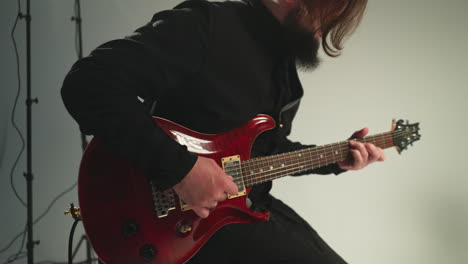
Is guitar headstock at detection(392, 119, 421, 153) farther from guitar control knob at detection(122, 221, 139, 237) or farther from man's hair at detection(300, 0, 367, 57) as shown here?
guitar control knob at detection(122, 221, 139, 237)

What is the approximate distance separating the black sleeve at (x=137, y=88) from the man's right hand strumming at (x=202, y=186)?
0.02m

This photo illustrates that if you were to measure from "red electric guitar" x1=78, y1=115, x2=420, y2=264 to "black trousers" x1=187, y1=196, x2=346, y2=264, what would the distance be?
0.03 meters

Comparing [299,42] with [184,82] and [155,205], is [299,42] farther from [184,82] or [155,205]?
[155,205]

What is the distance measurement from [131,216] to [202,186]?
0.56 ft

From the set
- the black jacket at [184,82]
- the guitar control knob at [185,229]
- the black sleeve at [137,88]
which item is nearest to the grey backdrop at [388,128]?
the black jacket at [184,82]

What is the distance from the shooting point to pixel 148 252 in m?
0.70

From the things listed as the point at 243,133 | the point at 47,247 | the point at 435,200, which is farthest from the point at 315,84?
the point at 47,247

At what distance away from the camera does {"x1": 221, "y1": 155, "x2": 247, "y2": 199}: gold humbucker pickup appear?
31.6 inches

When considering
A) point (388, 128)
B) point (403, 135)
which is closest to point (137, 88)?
point (403, 135)

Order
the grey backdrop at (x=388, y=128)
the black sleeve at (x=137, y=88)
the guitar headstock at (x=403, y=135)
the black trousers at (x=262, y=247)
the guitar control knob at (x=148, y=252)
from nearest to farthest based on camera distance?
the black sleeve at (x=137, y=88)
the guitar control knob at (x=148, y=252)
the black trousers at (x=262, y=247)
the guitar headstock at (x=403, y=135)
the grey backdrop at (x=388, y=128)

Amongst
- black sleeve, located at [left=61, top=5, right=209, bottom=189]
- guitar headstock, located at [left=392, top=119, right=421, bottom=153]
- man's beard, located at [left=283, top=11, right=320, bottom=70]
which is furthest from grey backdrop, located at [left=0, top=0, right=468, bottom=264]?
black sleeve, located at [left=61, top=5, right=209, bottom=189]

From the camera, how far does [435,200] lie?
2064 mm

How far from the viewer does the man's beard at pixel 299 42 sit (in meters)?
0.96

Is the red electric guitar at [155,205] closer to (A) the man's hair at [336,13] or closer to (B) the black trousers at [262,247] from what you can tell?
(B) the black trousers at [262,247]
